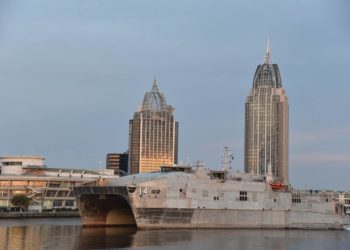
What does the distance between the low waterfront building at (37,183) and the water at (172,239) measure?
188 feet

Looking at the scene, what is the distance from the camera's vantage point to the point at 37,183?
444 feet

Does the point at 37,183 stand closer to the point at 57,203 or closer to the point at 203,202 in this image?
the point at 57,203

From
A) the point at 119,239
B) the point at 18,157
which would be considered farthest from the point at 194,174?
the point at 18,157

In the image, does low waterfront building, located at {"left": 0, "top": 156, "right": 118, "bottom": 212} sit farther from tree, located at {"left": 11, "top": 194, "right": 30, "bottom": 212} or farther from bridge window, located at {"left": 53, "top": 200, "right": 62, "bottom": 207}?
tree, located at {"left": 11, "top": 194, "right": 30, "bottom": 212}

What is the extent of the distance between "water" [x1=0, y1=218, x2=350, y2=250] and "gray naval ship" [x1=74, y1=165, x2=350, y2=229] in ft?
10.6

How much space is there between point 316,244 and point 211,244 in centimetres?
1144

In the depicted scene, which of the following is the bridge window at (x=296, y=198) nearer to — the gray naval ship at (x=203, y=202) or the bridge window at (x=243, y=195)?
the gray naval ship at (x=203, y=202)

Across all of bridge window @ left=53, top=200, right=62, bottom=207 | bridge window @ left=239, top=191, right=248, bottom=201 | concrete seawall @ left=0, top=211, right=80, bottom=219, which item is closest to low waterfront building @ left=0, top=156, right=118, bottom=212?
bridge window @ left=53, top=200, right=62, bottom=207

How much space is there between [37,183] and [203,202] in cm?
7030

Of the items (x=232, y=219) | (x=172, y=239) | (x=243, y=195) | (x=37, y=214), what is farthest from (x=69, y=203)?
(x=172, y=239)

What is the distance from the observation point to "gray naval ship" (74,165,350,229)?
72.1 m

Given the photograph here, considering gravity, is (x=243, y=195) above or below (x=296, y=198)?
above

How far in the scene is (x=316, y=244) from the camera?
6078 cm

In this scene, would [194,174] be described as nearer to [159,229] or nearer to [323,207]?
[159,229]
